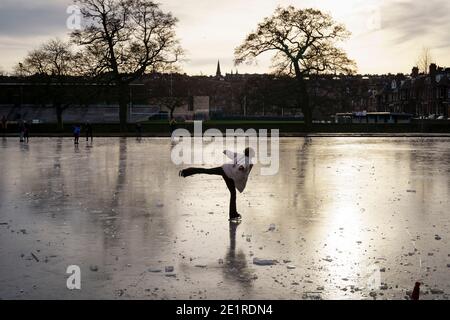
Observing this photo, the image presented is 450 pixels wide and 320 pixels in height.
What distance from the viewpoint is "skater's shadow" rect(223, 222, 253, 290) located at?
19.7 ft

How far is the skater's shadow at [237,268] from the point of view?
600 cm

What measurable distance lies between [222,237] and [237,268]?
5.71 feet

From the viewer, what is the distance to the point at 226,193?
13055 mm

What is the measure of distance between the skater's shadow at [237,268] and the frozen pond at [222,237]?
14mm

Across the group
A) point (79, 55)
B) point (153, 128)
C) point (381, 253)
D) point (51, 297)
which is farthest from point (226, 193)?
point (153, 128)

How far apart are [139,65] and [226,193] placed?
129 feet

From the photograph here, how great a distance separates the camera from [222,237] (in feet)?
27.0

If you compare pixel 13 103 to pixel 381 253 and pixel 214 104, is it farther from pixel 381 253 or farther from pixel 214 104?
pixel 381 253

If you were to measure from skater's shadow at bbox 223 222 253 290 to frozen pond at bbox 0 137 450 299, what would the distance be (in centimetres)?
1

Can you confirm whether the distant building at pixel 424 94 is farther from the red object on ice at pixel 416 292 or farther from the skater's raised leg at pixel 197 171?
the red object on ice at pixel 416 292

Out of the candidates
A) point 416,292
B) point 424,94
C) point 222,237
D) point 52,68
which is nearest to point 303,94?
point 52,68

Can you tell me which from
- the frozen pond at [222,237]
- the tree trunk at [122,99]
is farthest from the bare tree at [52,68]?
the frozen pond at [222,237]

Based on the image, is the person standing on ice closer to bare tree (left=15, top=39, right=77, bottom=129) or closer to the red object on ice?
the red object on ice

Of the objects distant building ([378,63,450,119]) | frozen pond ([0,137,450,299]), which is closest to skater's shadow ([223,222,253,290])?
frozen pond ([0,137,450,299])
